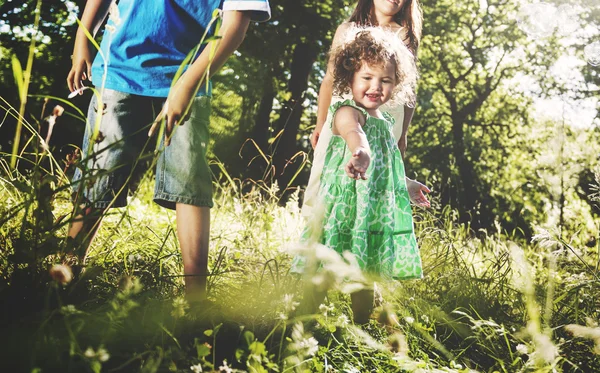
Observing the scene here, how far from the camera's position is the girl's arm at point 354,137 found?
1802 mm

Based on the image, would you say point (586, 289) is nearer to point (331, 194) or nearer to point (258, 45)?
point (331, 194)

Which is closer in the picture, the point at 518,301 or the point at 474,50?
the point at 518,301

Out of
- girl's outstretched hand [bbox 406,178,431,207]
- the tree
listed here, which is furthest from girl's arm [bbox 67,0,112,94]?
the tree

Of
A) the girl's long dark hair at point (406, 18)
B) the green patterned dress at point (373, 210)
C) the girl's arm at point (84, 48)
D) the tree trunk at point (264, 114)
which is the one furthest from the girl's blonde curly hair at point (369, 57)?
the tree trunk at point (264, 114)

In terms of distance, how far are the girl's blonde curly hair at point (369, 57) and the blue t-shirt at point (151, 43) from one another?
0.58 m

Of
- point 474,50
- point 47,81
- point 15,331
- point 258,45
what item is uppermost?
point 474,50

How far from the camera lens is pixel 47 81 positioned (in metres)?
7.27

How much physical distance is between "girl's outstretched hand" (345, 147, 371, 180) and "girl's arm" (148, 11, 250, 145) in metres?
0.57

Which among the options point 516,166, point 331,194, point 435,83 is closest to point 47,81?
point 331,194

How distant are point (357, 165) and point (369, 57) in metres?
0.60

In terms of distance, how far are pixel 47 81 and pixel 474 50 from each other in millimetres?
13622

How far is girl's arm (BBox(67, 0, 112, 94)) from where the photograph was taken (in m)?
2.02

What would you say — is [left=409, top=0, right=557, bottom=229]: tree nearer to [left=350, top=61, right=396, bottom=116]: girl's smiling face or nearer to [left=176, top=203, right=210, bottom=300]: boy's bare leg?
[left=350, top=61, right=396, bottom=116]: girl's smiling face

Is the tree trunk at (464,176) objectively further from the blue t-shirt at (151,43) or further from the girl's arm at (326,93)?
the blue t-shirt at (151,43)
